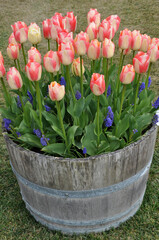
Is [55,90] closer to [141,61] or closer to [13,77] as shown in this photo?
[13,77]

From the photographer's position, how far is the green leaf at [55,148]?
1535 mm

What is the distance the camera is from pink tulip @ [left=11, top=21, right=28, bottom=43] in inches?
59.3

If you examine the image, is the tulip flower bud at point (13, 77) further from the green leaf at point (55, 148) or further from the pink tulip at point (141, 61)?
the pink tulip at point (141, 61)

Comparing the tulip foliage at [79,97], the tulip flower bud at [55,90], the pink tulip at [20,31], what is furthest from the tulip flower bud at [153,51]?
the pink tulip at [20,31]

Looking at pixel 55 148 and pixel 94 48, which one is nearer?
pixel 94 48

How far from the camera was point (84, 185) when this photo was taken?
160 cm

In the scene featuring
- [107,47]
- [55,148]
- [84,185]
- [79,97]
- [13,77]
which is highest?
[107,47]

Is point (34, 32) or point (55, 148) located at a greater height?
point (34, 32)

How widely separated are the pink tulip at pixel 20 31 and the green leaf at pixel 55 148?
0.60 m

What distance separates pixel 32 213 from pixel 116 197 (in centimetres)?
68

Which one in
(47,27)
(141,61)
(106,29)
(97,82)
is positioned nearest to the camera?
(97,82)

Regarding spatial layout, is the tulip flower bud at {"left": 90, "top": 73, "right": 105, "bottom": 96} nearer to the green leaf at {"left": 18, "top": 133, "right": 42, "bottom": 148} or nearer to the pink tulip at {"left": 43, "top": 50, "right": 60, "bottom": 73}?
the pink tulip at {"left": 43, "top": 50, "right": 60, "bottom": 73}

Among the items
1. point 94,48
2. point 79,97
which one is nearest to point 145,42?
point 94,48

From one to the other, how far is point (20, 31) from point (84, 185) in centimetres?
91
